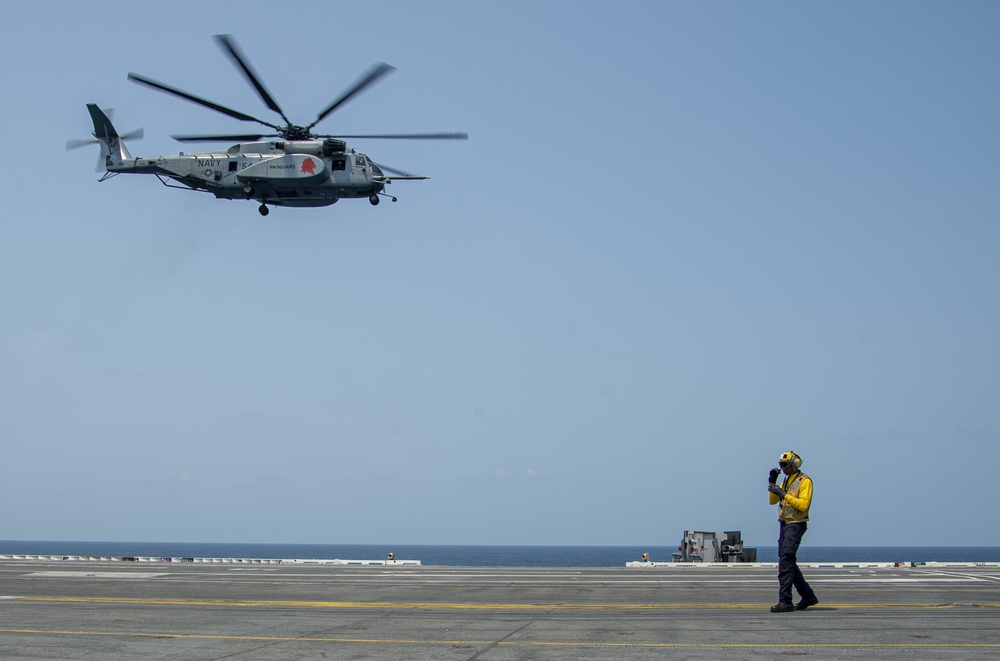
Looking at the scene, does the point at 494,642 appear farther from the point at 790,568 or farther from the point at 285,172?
the point at 285,172

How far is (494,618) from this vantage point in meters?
12.7

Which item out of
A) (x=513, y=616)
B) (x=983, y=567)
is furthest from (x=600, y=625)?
(x=983, y=567)

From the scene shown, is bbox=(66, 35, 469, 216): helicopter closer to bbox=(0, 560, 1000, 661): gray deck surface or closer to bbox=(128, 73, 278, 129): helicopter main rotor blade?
bbox=(128, 73, 278, 129): helicopter main rotor blade

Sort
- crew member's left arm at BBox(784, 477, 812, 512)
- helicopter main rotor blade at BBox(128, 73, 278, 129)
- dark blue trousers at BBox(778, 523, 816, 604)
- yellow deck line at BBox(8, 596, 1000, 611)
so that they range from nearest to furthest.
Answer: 1. dark blue trousers at BBox(778, 523, 816, 604)
2. crew member's left arm at BBox(784, 477, 812, 512)
3. yellow deck line at BBox(8, 596, 1000, 611)
4. helicopter main rotor blade at BBox(128, 73, 278, 129)

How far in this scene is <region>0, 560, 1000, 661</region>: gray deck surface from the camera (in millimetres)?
9945

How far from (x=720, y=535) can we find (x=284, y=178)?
21.4 m

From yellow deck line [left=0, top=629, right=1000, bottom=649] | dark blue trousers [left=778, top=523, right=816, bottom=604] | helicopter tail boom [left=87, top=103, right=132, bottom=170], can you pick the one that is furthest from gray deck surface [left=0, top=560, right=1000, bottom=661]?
helicopter tail boom [left=87, top=103, right=132, bottom=170]

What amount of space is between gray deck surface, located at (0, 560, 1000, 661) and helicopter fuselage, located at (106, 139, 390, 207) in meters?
15.1

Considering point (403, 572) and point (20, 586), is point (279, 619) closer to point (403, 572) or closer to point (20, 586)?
point (20, 586)

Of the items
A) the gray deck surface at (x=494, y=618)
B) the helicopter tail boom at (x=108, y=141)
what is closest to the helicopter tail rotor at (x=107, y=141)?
the helicopter tail boom at (x=108, y=141)

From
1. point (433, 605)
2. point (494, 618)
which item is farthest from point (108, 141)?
point (494, 618)

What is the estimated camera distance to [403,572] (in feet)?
77.3

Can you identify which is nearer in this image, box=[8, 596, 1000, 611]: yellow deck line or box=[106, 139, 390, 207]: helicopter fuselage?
box=[8, 596, 1000, 611]: yellow deck line

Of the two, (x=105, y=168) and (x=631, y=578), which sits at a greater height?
(x=105, y=168)
